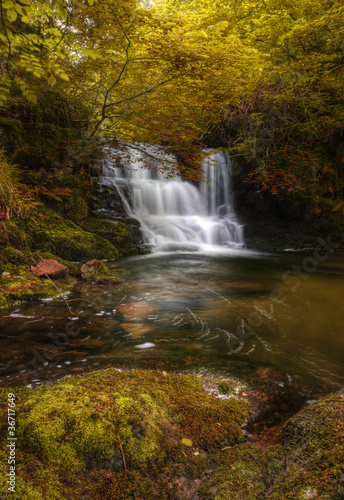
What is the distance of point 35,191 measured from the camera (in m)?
6.65

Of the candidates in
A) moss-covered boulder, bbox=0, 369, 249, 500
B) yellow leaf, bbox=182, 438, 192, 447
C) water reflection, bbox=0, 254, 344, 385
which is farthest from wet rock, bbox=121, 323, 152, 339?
yellow leaf, bbox=182, 438, 192, 447

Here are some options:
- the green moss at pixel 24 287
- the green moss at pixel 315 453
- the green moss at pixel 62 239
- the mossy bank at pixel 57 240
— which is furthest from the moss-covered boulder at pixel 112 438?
the green moss at pixel 62 239

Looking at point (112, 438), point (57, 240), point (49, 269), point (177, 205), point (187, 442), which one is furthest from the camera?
point (177, 205)

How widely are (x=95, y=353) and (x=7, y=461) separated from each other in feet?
5.72

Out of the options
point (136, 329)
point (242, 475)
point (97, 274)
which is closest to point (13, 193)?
point (97, 274)

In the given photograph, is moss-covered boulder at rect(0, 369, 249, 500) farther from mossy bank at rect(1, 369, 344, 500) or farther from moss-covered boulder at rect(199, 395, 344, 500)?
moss-covered boulder at rect(199, 395, 344, 500)

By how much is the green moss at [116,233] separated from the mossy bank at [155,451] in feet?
22.6

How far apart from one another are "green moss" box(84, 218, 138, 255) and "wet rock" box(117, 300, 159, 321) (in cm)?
415

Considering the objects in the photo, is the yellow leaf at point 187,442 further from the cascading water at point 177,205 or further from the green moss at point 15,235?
the cascading water at point 177,205

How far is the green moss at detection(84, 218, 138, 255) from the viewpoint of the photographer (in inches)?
333

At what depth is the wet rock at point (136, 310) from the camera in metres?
4.03

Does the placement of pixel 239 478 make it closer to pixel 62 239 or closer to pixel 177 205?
pixel 62 239

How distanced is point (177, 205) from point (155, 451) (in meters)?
11.5

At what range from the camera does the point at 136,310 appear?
→ 4.29m
